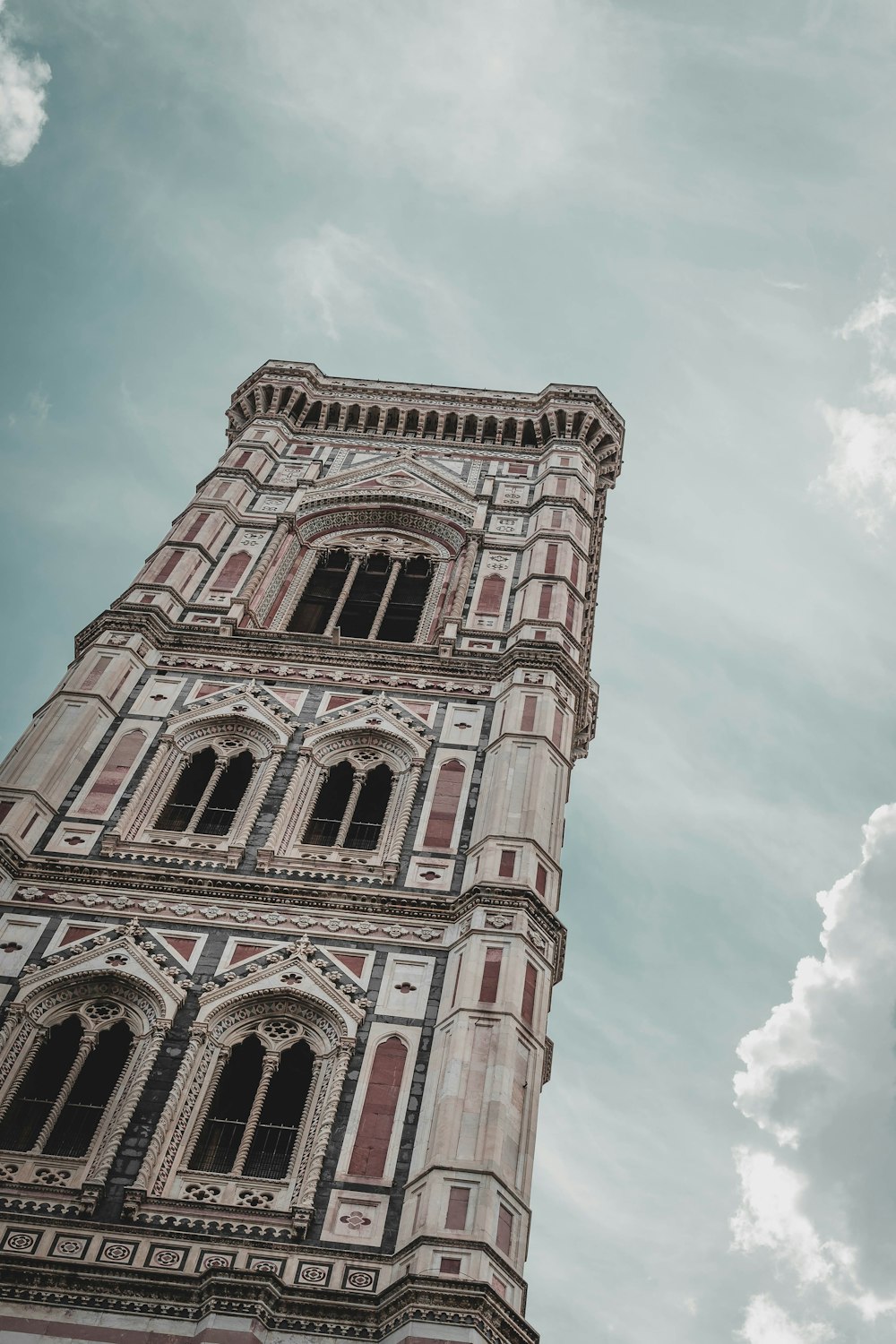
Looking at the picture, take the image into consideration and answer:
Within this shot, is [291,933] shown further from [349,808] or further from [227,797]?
[227,797]

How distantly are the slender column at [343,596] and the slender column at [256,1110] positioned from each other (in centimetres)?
994

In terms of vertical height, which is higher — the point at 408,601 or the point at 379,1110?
the point at 408,601

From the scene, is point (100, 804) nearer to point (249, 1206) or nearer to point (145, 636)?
point (145, 636)

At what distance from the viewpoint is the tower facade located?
1506 cm

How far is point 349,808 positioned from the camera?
21.5m

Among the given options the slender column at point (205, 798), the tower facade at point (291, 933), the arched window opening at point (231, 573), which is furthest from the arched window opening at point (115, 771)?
the arched window opening at point (231, 573)

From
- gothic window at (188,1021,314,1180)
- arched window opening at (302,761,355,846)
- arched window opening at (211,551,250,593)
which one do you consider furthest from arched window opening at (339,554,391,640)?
gothic window at (188,1021,314,1180)

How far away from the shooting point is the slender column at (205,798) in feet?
69.3

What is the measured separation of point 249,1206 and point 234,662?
35.2 feet

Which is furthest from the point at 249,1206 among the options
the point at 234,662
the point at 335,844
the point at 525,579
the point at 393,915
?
the point at 525,579

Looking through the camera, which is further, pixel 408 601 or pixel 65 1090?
pixel 408 601

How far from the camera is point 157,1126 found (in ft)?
53.9

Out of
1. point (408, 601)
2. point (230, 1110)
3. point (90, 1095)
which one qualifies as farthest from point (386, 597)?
point (90, 1095)

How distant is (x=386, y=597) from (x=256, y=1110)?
1261 cm
